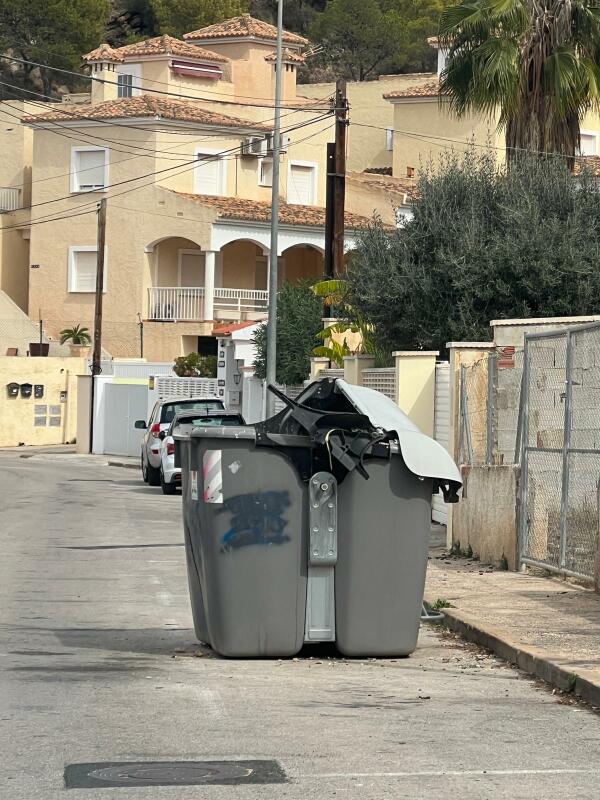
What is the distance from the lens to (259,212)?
5556 cm

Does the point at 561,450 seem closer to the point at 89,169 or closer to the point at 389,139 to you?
the point at 89,169

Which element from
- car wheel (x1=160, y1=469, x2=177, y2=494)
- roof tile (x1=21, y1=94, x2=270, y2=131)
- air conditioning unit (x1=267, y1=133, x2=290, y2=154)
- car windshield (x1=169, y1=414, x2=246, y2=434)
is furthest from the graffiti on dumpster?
roof tile (x1=21, y1=94, x2=270, y2=131)

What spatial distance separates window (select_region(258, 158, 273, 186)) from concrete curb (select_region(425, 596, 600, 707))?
47959 mm

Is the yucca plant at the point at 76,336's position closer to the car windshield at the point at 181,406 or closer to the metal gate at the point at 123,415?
the metal gate at the point at 123,415

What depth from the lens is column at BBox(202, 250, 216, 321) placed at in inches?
2142

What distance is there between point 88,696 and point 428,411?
1147cm

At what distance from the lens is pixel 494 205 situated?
24656 mm

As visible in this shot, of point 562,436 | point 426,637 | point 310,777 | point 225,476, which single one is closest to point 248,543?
point 225,476

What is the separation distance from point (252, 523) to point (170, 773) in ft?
10.2

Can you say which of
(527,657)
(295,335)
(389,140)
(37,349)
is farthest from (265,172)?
(527,657)

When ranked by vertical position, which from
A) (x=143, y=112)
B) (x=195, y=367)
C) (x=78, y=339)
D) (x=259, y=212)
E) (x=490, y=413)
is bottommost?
(x=490, y=413)

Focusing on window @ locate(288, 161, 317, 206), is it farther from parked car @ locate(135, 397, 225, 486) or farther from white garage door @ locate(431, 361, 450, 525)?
white garage door @ locate(431, 361, 450, 525)

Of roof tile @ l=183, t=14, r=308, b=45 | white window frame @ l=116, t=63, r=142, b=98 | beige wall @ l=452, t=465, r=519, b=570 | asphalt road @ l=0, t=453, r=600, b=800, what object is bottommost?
asphalt road @ l=0, t=453, r=600, b=800

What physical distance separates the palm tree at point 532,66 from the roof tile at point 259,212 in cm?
2722
